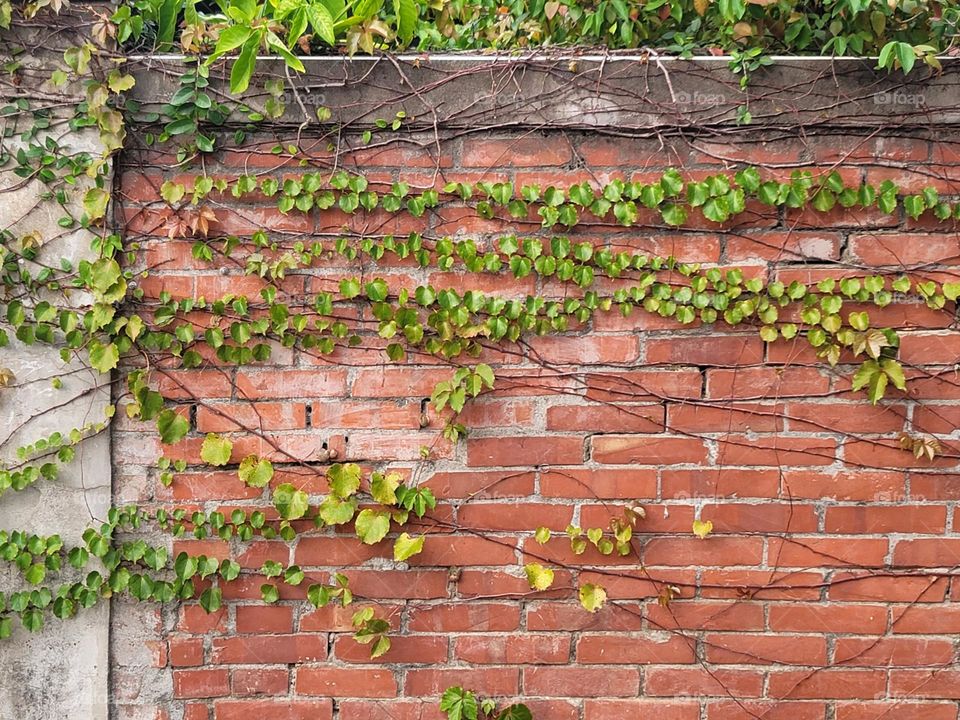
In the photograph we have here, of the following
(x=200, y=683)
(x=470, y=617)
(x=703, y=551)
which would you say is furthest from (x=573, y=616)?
(x=200, y=683)

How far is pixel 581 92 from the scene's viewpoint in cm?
183

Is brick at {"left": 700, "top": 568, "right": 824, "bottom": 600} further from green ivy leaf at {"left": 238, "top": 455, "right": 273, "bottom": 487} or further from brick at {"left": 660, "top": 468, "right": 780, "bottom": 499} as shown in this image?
green ivy leaf at {"left": 238, "top": 455, "right": 273, "bottom": 487}

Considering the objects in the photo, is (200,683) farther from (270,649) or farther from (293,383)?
(293,383)

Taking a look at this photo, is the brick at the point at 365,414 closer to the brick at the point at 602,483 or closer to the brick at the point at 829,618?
the brick at the point at 602,483

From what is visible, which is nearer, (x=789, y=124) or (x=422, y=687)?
(x=789, y=124)

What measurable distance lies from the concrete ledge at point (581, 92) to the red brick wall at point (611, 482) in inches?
2.2

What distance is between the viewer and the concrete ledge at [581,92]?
1.80 metres

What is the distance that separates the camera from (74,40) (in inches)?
71.3

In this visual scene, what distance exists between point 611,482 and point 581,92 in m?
0.96

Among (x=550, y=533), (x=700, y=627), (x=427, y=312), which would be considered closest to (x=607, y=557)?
(x=550, y=533)

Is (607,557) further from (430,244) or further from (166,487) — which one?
(166,487)

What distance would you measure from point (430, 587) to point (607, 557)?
0.45 m

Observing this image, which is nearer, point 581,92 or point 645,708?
point 581,92

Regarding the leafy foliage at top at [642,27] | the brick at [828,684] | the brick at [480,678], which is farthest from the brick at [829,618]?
the leafy foliage at top at [642,27]
